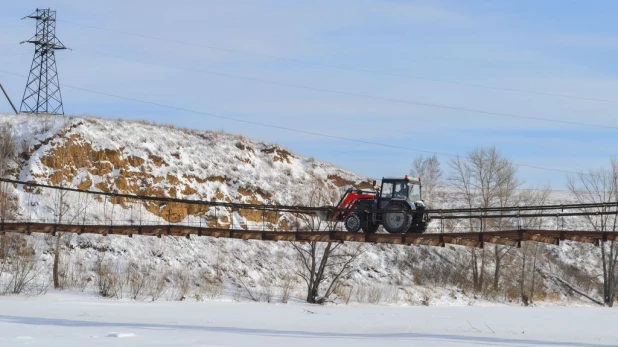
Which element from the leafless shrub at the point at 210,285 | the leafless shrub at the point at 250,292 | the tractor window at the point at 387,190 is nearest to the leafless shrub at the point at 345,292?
the leafless shrub at the point at 250,292

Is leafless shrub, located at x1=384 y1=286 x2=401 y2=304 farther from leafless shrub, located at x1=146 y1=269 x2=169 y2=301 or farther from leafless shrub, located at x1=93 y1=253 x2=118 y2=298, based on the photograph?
leafless shrub, located at x1=93 y1=253 x2=118 y2=298

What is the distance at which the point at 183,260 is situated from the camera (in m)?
42.2

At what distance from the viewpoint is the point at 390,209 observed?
26.0m

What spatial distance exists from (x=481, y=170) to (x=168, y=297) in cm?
2430

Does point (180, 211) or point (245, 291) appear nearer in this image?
point (245, 291)

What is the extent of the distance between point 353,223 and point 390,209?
156 cm

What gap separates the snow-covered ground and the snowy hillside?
408 cm

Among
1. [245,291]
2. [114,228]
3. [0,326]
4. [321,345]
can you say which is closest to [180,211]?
[245,291]

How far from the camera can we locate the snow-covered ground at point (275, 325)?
2234 cm

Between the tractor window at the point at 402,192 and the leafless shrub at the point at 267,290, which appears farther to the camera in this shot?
the leafless shrub at the point at 267,290

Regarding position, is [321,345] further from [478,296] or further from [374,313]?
[478,296]

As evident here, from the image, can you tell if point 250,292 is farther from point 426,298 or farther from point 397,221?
point 397,221

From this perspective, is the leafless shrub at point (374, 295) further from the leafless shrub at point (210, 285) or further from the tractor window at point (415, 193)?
the tractor window at point (415, 193)

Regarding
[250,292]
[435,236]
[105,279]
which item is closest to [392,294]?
[250,292]
